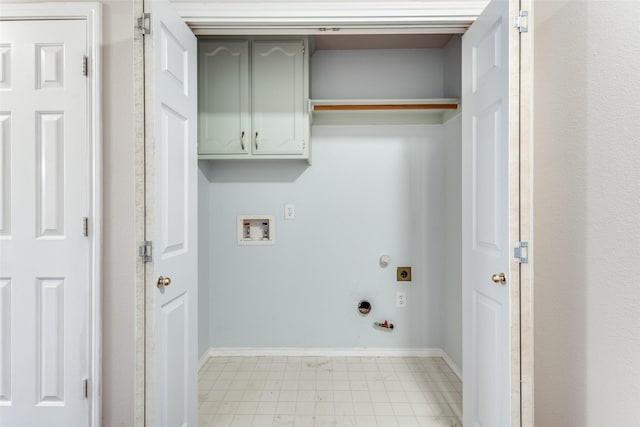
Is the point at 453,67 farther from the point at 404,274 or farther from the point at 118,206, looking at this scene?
the point at 118,206

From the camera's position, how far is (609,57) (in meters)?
1.16

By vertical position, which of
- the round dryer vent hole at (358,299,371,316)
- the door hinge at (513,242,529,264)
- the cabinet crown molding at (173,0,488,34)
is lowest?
the round dryer vent hole at (358,299,371,316)

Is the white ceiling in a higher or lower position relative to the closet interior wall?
higher

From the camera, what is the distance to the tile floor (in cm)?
209

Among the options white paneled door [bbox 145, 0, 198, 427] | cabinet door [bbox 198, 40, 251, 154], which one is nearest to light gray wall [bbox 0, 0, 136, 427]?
white paneled door [bbox 145, 0, 198, 427]

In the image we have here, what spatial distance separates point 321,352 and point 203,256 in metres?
1.22

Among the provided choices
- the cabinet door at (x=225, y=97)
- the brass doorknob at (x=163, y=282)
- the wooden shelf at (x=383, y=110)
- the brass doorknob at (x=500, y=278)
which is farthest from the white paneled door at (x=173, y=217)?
the brass doorknob at (x=500, y=278)

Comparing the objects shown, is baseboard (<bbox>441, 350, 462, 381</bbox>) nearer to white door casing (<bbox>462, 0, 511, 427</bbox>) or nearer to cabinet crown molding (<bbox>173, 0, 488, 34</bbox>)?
white door casing (<bbox>462, 0, 511, 427</bbox>)

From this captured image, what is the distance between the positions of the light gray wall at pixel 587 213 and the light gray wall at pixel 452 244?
1113 millimetres

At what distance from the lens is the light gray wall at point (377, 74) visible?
295 centimetres

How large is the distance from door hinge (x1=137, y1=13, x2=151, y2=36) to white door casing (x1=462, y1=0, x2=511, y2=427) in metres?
1.32

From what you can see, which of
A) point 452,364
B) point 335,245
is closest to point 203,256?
point 335,245

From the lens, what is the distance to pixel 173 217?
5.08 ft

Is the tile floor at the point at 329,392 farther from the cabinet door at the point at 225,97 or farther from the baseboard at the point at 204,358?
the cabinet door at the point at 225,97
